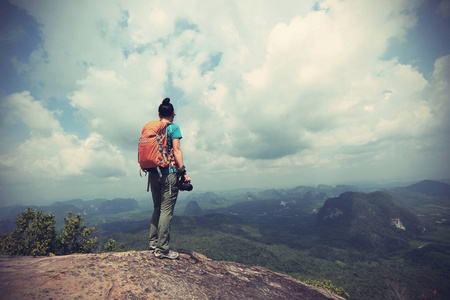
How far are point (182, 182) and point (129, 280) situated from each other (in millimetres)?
2758

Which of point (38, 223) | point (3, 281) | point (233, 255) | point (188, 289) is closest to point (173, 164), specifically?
point (188, 289)

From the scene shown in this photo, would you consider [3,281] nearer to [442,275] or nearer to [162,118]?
[162,118]

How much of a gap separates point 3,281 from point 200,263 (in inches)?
203

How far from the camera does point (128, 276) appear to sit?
4.51 metres

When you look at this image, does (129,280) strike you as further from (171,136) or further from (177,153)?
(171,136)

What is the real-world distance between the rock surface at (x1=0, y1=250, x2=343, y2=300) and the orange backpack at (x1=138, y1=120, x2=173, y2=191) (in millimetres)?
2812

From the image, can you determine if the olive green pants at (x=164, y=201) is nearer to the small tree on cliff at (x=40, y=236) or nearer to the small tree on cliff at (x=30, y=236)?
the small tree on cliff at (x=40, y=236)

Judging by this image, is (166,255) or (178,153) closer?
(178,153)

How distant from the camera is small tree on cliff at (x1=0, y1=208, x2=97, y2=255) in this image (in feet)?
71.9

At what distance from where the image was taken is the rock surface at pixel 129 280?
11.3 ft

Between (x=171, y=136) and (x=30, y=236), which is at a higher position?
(x=171, y=136)

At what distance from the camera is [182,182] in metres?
5.71

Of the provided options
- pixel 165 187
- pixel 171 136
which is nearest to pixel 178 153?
pixel 171 136

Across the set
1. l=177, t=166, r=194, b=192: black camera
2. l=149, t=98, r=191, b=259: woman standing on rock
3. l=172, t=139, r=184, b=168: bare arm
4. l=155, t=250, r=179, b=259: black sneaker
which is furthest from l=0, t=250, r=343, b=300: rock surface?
l=172, t=139, r=184, b=168: bare arm
